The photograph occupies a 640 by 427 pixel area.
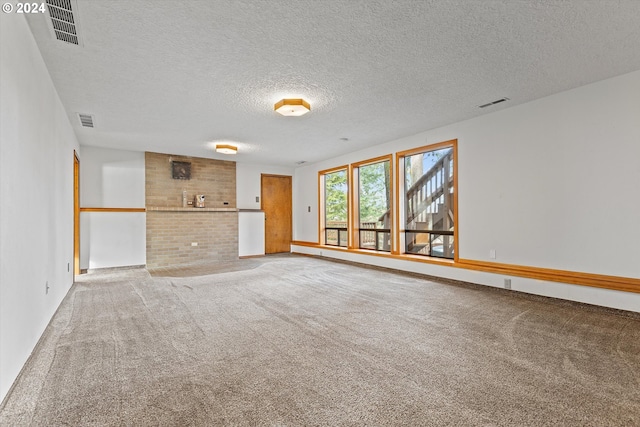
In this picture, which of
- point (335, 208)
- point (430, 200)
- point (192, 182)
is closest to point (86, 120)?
point (192, 182)

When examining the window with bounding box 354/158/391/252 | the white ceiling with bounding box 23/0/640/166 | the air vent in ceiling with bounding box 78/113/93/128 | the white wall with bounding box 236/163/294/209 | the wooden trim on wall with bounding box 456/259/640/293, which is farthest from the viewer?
the white wall with bounding box 236/163/294/209

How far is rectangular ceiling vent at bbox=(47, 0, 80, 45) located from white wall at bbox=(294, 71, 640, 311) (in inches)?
195

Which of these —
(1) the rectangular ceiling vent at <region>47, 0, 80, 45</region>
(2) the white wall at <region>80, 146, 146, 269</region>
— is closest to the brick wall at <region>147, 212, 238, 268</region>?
(2) the white wall at <region>80, 146, 146, 269</region>

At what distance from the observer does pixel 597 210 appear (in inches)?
137

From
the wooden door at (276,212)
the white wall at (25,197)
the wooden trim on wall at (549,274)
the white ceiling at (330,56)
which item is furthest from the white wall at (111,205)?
the wooden trim on wall at (549,274)

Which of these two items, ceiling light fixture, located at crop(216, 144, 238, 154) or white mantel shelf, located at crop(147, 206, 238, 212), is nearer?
ceiling light fixture, located at crop(216, 144, 238, 154)

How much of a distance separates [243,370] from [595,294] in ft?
13.0

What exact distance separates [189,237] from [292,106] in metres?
4.96

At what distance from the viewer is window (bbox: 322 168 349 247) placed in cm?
799

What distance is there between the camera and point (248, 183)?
855 cm

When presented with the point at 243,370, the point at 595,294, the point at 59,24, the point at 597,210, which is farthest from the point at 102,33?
the point at 595,294

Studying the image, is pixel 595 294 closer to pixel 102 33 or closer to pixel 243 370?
pixel 243 370

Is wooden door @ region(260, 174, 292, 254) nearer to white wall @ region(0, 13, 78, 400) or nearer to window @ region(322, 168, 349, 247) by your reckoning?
window @ region(322, 168, 349, 247)

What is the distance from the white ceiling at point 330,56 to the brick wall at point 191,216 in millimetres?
2476
